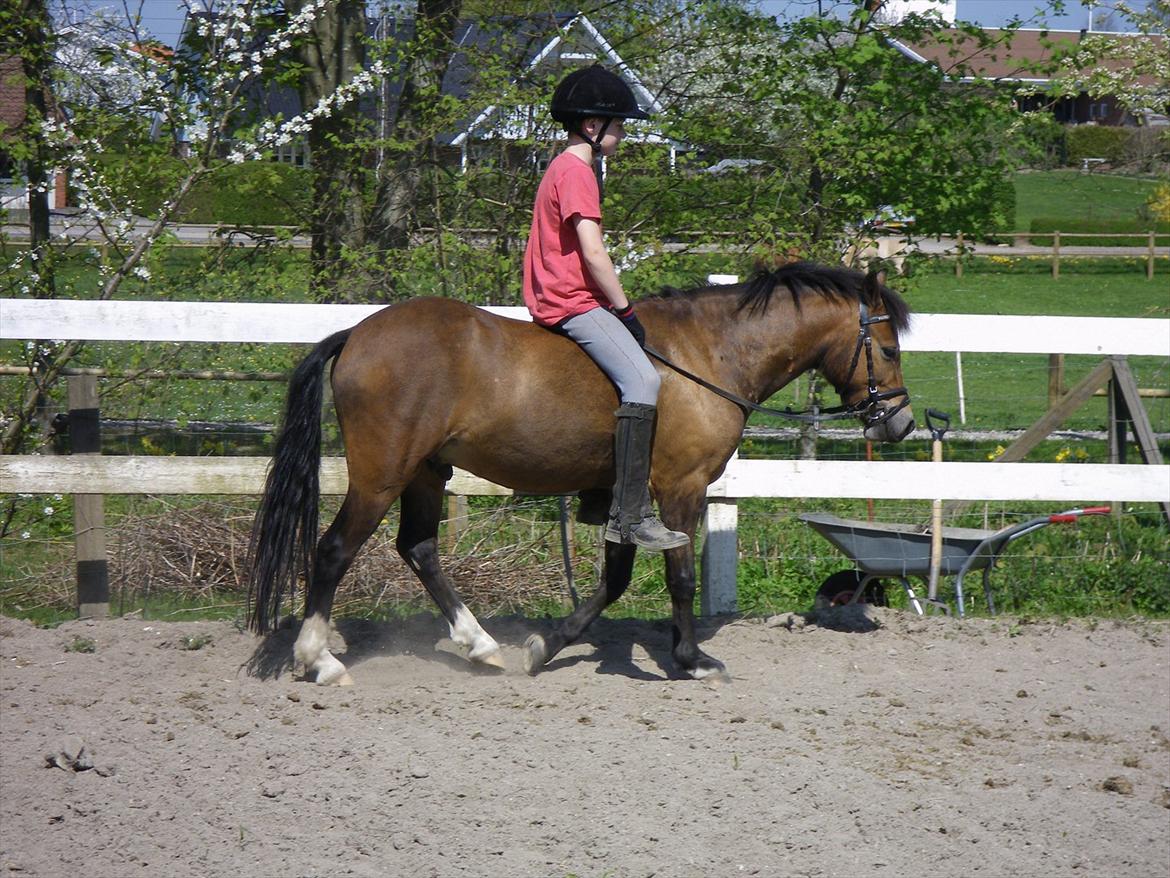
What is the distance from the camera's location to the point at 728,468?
6395 mm

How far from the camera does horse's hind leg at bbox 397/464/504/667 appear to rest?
5.54 meters

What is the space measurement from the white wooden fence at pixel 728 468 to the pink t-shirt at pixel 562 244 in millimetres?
1000

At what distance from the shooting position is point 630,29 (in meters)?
8.52

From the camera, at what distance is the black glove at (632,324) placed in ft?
17.3

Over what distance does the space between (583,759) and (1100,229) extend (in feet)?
131

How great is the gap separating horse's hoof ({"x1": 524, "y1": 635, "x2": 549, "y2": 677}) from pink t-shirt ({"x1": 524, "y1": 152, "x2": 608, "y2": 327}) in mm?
1479

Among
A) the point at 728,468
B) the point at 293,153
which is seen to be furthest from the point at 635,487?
the point at 293,153

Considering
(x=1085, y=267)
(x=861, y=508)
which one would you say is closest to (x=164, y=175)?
(x=861, y=508)

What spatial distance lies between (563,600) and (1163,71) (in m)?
11.3

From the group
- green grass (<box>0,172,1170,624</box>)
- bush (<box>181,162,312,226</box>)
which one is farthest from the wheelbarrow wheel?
bush (<box>181,162,312,226</box>)

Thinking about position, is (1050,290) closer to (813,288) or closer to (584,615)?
(813,288)

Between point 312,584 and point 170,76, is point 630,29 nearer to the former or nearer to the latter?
point 170,76

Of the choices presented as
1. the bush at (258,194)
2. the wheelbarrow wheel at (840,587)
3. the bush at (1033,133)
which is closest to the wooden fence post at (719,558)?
the wheelbarrow wheel at (840,587)

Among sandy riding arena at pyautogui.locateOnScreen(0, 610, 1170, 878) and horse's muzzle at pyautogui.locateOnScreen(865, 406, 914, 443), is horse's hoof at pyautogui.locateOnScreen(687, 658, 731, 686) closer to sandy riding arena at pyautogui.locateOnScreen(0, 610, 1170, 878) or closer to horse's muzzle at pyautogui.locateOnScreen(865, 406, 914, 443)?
sandy riding arena at pyautogui.locateOnScreen(0, 610, 1170, 878)
